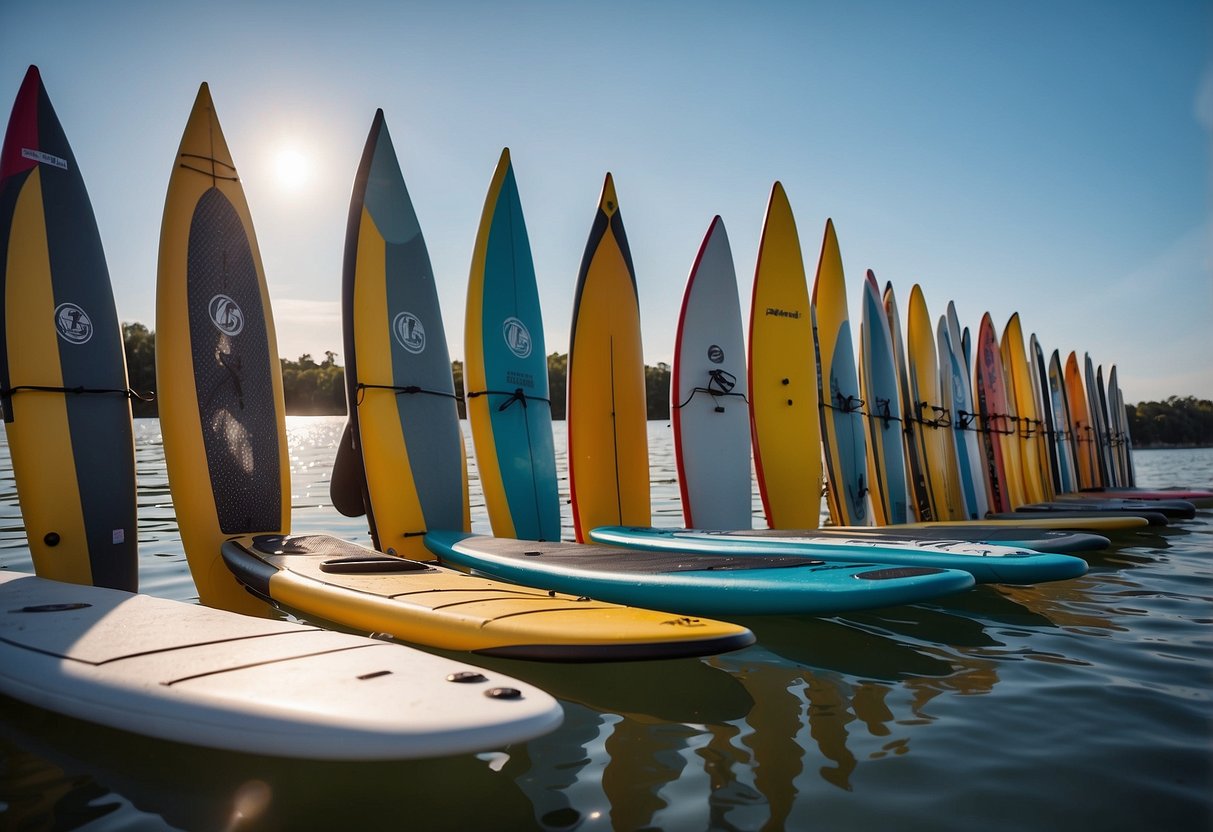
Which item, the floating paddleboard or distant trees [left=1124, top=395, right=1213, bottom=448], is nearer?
the floating paddleboard

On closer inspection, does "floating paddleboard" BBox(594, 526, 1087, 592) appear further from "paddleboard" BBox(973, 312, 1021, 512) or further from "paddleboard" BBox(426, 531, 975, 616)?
"paddleboard" BBox(973, 312, 1021, 512)

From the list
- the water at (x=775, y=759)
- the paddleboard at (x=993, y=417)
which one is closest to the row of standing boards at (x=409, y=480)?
the water at (x=775, y=759)

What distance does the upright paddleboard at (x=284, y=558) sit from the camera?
2.62 m

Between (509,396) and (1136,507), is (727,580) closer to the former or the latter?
(509,396)

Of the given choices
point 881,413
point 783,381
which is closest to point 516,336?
point 783,381

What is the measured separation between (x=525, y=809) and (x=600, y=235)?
5713 millimetres

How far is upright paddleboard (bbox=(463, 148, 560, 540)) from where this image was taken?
6.16 m

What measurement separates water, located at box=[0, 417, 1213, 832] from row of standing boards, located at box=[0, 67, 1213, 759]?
0.26 metres

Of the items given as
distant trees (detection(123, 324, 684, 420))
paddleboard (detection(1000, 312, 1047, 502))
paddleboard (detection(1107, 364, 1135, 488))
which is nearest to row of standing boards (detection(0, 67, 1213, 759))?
paddleboard (detection(1000, 312, 1047, 502))

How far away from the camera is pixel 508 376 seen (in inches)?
250

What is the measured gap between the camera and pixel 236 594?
4.54 metres

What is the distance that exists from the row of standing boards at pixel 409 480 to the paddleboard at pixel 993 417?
2.13 m

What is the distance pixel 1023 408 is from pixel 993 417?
1989 millimetres

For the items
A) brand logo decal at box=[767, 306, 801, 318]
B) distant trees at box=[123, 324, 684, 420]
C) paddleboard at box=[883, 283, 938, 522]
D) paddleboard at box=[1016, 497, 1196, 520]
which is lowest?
paddleboard at box=[1016, 497, 1196, 520]
